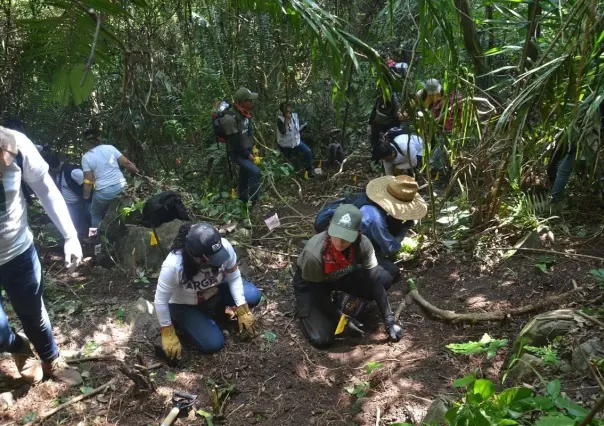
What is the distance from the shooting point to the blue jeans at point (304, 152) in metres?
8.14

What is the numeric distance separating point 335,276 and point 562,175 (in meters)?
2.65

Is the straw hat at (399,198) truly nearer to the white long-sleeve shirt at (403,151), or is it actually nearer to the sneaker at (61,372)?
the white long-sleeve shirt at (403,151)

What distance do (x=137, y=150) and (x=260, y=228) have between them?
8.73ft

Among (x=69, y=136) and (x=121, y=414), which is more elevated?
(x=69, y=136)

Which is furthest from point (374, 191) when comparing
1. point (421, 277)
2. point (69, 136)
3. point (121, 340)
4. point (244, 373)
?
point (69, 136)

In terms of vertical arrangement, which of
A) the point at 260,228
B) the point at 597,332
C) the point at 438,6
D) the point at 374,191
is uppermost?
the point at 438,6

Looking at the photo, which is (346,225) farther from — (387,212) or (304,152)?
(304,152)

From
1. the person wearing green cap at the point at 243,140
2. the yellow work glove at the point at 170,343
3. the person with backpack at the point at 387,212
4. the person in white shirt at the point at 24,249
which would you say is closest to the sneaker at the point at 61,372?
the person in white shirt at the point at 24,249

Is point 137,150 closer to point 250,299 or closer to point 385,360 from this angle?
point 250,299

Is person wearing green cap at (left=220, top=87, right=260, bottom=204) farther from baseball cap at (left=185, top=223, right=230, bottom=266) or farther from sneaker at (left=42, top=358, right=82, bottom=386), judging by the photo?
sneaker at (left=42, top=358, right=82, bottom=386)

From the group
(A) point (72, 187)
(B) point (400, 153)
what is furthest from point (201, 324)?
(A) point (72, 187)

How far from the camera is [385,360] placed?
3350 mm

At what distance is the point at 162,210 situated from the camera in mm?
5094

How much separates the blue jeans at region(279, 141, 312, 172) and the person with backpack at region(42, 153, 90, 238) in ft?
10.9
